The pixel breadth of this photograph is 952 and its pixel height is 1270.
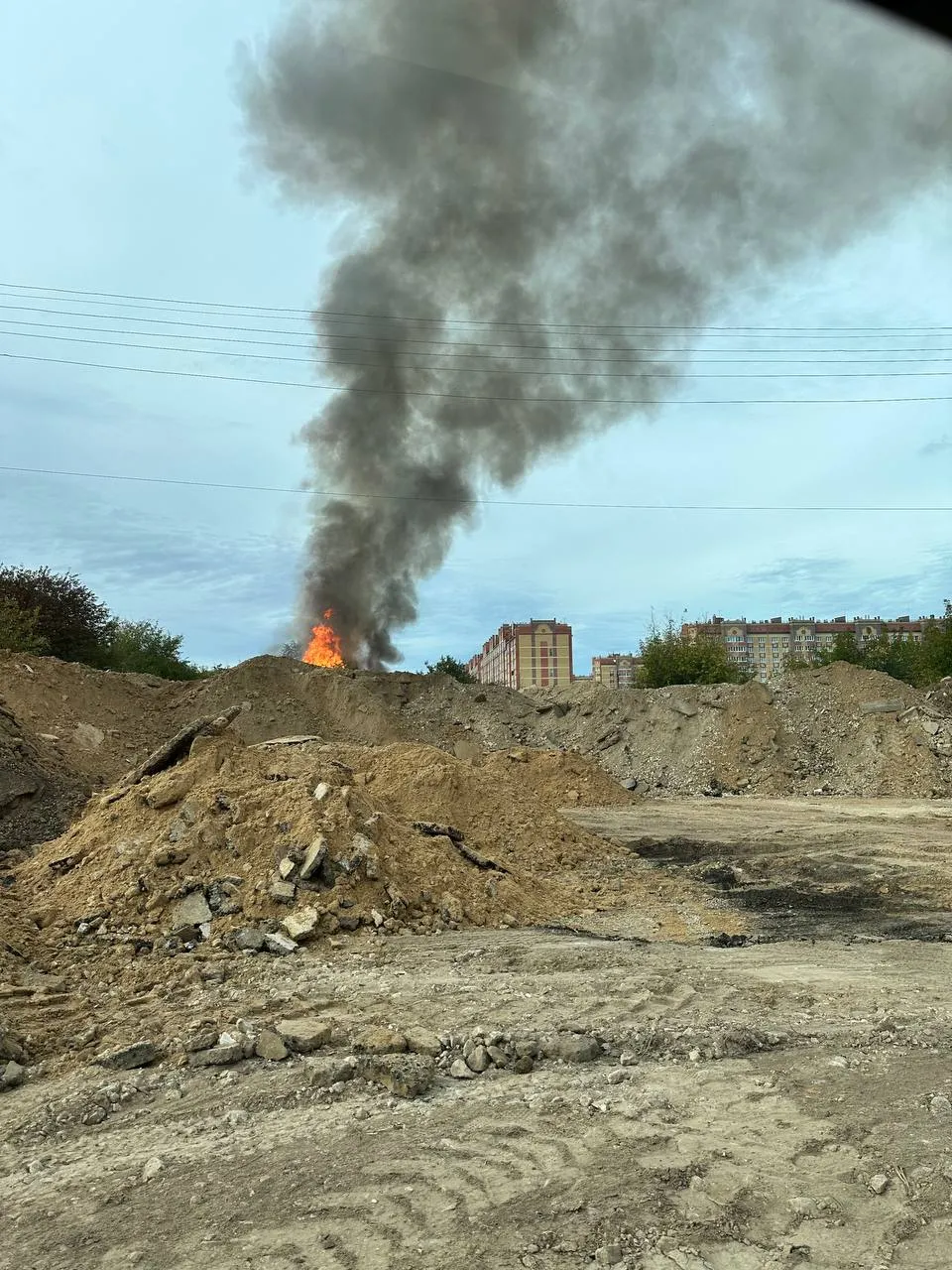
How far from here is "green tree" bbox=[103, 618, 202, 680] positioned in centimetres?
4512

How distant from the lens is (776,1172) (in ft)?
12.7

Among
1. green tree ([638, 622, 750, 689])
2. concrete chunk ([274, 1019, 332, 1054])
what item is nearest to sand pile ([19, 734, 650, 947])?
concrete chunk ([274, 1019, 332, 1054])

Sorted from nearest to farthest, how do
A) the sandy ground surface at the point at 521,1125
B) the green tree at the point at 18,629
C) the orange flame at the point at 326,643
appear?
the sandy ground surface at the point at 521,1125 → the green tree at the point at 18,629 → the orange flame at the point at 326,643

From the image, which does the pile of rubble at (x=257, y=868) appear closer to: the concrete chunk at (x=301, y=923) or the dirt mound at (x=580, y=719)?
the concrete chunk at (x=301, y=923)

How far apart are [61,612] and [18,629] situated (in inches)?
213

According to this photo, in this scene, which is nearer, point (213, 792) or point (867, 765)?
point (213, 792)

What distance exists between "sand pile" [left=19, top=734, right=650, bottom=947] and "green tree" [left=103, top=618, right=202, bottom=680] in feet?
109

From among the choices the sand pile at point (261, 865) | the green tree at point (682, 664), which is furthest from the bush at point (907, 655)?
the sand pile at point (261, 865)

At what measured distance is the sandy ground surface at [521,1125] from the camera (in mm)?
3453

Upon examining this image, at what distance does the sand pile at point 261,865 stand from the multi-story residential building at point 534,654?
107878 mm

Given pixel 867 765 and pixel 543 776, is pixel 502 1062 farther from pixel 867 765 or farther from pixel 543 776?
pixel 867 765

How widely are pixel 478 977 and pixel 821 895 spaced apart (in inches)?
285

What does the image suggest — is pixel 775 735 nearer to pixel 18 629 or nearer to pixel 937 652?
pixel 937 652

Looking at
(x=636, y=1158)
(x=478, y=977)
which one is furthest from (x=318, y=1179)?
(x=478, y=977)
